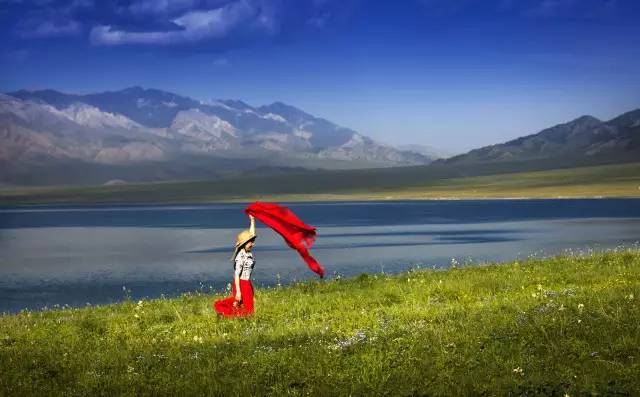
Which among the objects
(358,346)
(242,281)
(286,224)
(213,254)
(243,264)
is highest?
(286,224)

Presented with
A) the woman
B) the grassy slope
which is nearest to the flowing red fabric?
the woman

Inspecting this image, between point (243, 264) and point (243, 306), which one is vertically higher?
point (243, 264)

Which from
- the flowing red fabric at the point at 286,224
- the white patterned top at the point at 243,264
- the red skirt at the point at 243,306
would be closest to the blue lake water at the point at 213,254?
the red skirt at the point at 243,306

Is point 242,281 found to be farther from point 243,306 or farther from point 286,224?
point 286,224

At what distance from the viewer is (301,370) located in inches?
543

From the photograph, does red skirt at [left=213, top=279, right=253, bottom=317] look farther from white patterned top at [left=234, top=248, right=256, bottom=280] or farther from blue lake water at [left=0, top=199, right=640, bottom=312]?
blue lake water at [left=0, top=199, right=640, bottom=312]

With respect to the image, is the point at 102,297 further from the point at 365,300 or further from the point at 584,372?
the point at 584,372

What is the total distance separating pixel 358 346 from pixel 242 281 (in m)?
6.29

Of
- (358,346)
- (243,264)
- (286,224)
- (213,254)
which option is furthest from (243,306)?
(213,254)

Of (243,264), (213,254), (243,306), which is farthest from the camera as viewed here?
(213,254)

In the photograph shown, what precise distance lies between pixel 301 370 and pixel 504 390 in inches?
137

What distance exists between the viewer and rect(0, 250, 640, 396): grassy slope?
12.9m

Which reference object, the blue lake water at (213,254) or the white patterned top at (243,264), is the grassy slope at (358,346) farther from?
the blue lake water at (213,254)

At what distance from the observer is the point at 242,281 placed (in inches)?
827
